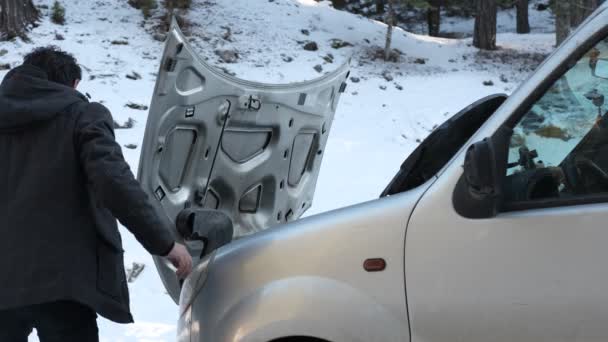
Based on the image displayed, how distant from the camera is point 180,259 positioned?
334cm

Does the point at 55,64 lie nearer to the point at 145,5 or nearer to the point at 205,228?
the point at 205,228

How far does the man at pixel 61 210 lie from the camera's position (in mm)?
3143

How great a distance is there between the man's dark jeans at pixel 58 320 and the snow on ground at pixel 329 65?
4128 mm

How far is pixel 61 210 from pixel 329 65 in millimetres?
12692

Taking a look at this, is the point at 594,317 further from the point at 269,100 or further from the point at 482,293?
the point at 269,100

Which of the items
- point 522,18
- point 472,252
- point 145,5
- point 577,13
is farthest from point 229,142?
point 522,18

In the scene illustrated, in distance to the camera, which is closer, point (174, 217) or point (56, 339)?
point (56, 339)

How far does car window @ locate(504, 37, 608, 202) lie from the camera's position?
283 centimetres

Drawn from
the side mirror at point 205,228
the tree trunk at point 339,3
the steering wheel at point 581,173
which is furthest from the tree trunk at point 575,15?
the steering wheel at point 581,173

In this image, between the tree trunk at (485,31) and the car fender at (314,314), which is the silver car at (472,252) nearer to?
the car fender at (314,314)

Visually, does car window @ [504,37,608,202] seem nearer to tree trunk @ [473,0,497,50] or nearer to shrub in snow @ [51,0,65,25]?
shrub in snow @ [51,0,65,25]

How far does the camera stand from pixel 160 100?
12.9ft

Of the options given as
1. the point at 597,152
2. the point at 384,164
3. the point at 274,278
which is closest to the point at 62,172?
the point at 274,278

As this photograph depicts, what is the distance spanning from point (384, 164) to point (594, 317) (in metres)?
8.71
